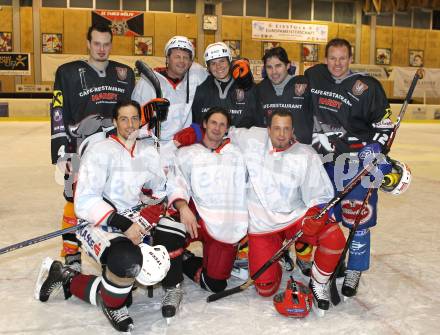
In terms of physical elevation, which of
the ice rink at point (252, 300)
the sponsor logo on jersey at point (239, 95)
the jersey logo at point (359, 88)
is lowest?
the ice rink at point (252, 300)

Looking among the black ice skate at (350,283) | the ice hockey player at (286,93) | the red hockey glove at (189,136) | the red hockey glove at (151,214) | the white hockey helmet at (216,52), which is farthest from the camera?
the white hockey helmet at (216,52)

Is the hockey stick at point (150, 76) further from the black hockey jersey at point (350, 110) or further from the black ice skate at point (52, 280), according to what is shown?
the black ice skate at point (52, 280)

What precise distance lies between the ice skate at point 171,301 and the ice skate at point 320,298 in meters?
0.69

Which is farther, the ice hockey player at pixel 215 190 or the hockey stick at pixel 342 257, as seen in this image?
the ice hockey player at pixel 215 190

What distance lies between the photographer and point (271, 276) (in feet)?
9.46

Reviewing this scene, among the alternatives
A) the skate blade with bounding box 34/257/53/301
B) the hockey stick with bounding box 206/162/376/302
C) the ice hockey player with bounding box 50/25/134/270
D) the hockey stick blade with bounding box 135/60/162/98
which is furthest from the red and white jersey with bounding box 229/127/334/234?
the skate blade with bounding box 34/257/53/301

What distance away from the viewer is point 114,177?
268cm

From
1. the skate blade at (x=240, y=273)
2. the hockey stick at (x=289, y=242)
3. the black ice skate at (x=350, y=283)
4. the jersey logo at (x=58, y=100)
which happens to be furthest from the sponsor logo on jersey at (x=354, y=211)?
the jersey logo at (x=58, y=100)

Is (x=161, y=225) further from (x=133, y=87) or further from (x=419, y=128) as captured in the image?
(x=419, y=128)

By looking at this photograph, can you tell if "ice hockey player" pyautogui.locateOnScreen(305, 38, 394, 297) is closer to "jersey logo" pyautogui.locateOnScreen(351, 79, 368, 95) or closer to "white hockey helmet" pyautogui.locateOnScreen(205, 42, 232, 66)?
"jersey logo" pyautogui.locateOnScreen(351, 79, 368, 95)

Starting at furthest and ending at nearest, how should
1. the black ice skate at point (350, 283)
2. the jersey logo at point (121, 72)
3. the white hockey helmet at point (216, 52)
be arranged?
the jersey logo at point (121, 72), the white hockey helmet at point (216, 52), the black ice skate at point (350, 283)

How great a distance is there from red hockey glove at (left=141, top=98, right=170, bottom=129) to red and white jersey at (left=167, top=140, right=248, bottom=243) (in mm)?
274

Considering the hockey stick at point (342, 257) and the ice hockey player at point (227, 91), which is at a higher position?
the ice hockey player at point (227, 91)

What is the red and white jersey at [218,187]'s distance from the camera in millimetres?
2906
